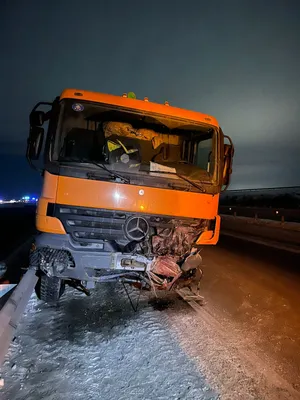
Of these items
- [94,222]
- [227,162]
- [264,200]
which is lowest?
[94,222]

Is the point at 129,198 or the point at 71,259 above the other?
the point at 129,198

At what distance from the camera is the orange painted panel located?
13.3 ft

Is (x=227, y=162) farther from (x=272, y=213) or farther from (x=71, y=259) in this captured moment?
(x=272, y=213)

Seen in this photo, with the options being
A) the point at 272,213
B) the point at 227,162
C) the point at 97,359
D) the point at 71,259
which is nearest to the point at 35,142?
the point at 71,259

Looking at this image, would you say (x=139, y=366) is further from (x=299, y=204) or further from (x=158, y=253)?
(x=299, y=204)

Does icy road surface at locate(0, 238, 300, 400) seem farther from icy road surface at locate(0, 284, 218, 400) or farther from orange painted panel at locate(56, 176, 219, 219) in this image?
orange painted panel at locate(56, 176, 219, 219)

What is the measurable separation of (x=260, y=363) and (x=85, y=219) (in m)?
2.76

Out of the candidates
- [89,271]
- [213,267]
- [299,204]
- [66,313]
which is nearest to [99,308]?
[66,313]

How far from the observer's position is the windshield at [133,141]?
4.27 metres

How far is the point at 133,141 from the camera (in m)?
4.70

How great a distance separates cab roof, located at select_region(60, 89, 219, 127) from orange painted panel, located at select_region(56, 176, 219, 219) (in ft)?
4.20

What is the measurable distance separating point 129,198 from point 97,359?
2024mm

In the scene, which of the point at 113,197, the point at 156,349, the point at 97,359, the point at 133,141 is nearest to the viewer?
the point at 97,359

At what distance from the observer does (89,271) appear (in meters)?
4.27
